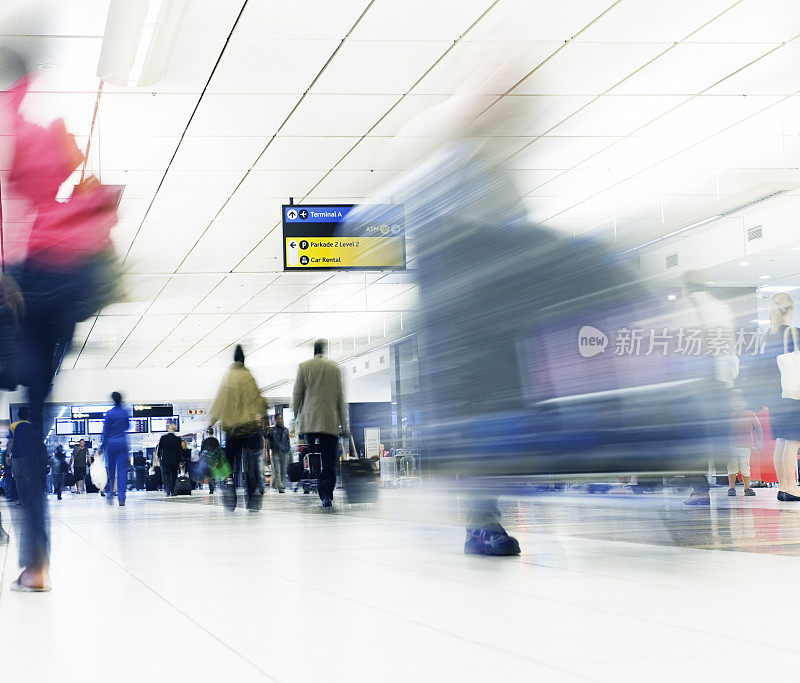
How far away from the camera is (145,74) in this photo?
7004 mm

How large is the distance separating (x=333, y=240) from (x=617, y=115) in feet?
10.4

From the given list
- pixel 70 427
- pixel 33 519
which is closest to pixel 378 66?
pixel 33 519

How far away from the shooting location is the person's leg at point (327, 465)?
27.0 feet

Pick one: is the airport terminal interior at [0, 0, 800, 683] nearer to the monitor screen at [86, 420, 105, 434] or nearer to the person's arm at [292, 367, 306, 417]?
the person's arm at [292, 367, 306, 417]

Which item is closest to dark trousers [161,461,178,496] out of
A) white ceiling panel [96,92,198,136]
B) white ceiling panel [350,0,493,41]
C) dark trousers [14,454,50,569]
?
white ceiling panel [96,92,198,136]

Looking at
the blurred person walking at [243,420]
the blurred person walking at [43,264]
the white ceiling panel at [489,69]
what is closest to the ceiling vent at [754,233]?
the blurred person walking at [243,420]

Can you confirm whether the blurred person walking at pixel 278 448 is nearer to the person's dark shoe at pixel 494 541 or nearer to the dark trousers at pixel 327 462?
the dark trousers at pixel 327 462

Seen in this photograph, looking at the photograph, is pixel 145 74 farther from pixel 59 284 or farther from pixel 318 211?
pixel 59 284

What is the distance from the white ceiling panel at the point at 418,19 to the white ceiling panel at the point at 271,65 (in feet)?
1.14

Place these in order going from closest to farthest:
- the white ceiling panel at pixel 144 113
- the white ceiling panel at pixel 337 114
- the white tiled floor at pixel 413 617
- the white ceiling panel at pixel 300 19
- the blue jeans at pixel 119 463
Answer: the white tiled floor at pixel 413 617, the white ceiling panel at pixel 300 19, the white ceiling panel at pixel 144 113, the white ceiling panel at pixel 337 114, the blue jeans at pixel 119 463

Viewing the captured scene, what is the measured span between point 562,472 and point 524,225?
66 cm

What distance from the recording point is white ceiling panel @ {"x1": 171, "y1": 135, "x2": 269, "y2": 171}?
876 cm

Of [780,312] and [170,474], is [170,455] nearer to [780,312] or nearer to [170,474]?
[170,474]

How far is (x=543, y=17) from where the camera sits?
21.5 ft
